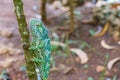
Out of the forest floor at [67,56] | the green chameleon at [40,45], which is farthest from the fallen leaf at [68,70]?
the green chameleon at [40,45]

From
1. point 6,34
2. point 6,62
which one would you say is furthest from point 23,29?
point 6,34

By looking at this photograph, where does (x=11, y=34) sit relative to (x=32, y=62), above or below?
below

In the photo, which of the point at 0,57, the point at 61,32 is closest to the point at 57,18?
the point at 61,32

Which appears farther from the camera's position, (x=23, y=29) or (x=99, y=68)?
(x=99, y=68)

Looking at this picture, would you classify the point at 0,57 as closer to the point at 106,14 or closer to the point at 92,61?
the point at 92,61

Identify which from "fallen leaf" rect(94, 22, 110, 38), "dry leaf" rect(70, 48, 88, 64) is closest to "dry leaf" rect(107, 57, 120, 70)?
"dry leaf" rect(70, 48, 88, 64)

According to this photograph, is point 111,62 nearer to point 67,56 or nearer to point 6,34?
point 67,56
